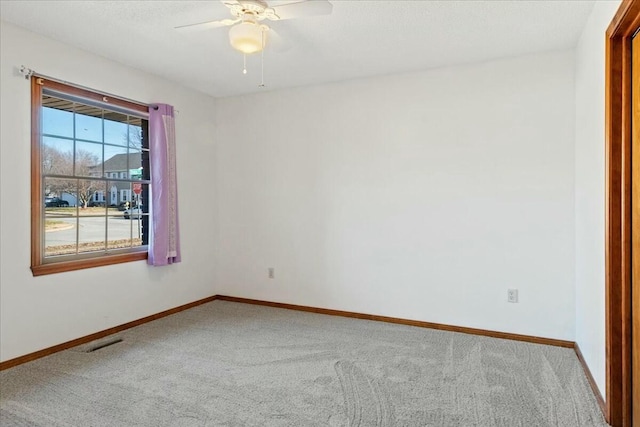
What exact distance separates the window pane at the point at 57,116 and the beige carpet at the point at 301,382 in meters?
1.80

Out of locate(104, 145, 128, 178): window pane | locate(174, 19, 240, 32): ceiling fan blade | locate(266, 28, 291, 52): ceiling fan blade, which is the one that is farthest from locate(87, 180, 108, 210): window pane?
locate(266, 28, 291, 52): ceiling fan blade

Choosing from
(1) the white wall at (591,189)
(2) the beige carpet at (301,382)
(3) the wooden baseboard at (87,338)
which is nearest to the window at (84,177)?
(3) the wooden baseboard at (87,338)

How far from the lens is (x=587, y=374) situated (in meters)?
2.67

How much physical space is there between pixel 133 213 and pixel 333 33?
2590 millimetres

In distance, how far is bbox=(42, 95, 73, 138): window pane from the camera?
10.4 ft

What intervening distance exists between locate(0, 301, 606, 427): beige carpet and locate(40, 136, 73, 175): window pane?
4.86 ft

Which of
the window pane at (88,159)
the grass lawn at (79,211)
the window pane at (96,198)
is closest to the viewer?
the grass lawn at (79,211)

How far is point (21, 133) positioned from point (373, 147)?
2966 millimetres

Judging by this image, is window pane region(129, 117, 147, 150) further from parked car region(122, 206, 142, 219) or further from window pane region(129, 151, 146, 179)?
parked car region(122, 206, 142, 219)

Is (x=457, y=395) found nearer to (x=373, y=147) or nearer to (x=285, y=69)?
(x=373, y=147)

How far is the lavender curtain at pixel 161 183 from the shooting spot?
394 cm

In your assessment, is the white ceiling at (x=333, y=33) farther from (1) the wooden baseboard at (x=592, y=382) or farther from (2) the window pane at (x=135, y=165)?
(1) the wooden baseboard at (x=592, y=382)

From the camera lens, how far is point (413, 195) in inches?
151

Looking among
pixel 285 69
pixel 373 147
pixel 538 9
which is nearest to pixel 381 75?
pixel 373 147
